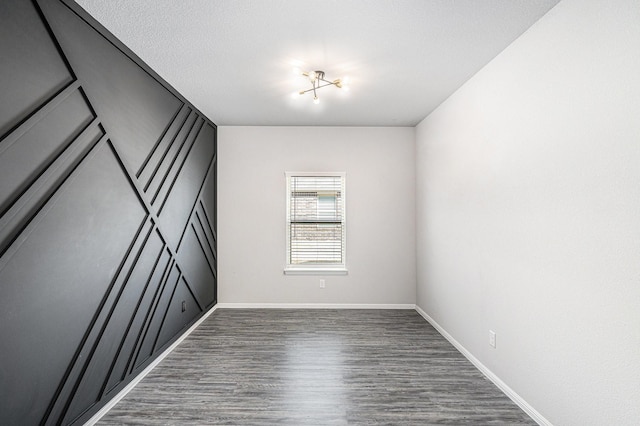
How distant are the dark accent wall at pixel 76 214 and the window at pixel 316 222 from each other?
188cm

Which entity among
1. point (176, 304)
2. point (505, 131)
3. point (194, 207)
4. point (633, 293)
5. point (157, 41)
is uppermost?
point (157, 41)

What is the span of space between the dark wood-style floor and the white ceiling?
271 cm

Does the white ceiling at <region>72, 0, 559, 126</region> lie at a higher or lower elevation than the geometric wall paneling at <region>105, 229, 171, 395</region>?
higher

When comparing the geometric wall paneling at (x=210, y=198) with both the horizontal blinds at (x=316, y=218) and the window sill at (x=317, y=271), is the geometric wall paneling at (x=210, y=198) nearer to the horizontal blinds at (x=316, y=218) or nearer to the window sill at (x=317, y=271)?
the horizontal blinds at (x=316, y=218)

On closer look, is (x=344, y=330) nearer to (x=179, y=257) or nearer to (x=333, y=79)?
(x=179, y=257)

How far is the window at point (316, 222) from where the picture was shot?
15.1 feet

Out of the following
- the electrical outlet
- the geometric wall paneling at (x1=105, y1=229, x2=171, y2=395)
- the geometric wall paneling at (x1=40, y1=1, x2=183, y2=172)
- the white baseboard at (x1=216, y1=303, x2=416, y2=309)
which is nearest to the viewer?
the geometric wall paneling at (x1=40, y1=1, x2=183, y2=172)

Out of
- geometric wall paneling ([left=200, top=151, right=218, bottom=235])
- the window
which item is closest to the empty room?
geometric wall paneling ([left=200, top=151, right=218, bottom=235])

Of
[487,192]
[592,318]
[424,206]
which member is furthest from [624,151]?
[424,206]

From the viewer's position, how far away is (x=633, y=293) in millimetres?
1458

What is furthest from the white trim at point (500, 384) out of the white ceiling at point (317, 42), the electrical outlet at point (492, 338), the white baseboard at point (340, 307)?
the white ceiling at point (317, 42)

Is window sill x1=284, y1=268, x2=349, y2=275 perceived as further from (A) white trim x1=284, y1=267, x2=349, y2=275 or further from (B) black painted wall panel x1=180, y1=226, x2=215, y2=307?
(B) black painted wall panel x1=180, y1=226, x2=215, y2=307

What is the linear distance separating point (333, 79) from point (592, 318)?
105 inches

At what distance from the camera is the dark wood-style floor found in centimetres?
212
